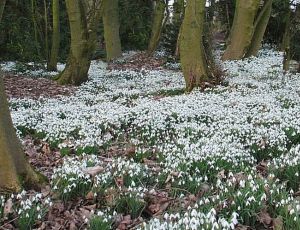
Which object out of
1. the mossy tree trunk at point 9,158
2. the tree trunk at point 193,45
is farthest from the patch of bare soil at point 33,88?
the mossy tree trunk at point 9,158

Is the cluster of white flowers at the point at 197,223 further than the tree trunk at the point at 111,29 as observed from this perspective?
No

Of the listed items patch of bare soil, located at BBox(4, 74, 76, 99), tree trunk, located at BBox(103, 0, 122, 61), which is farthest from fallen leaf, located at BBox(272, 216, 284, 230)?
tree trunk, located at BBox(103, 0, 122, 61)

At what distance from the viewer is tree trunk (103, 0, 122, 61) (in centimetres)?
2047

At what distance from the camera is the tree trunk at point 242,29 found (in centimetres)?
1675

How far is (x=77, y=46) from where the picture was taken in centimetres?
1423

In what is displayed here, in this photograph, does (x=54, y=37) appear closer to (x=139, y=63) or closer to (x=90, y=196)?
(x=139, y=63)

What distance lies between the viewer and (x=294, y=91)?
10.8 meters

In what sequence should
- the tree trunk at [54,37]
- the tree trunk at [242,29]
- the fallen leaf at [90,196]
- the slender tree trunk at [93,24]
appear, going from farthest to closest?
the tree trunk at [54,37], the tree trunk at [242,29], the slender tree trunk at [93,24], the fallen leaf at [90,196]

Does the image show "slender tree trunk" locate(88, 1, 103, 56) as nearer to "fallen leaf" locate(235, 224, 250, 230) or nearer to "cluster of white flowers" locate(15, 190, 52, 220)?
"cluster of white flowers" locate(15, 190, 52, 220)

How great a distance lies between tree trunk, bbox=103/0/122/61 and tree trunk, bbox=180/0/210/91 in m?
9.21

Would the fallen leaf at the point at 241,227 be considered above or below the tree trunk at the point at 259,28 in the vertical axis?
below

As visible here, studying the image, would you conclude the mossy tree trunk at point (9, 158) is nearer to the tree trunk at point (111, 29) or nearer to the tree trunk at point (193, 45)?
the tree trunk at point (193, 45)

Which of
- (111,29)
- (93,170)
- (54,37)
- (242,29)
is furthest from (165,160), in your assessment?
(111,29)

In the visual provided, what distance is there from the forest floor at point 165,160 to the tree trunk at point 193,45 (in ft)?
2.01
